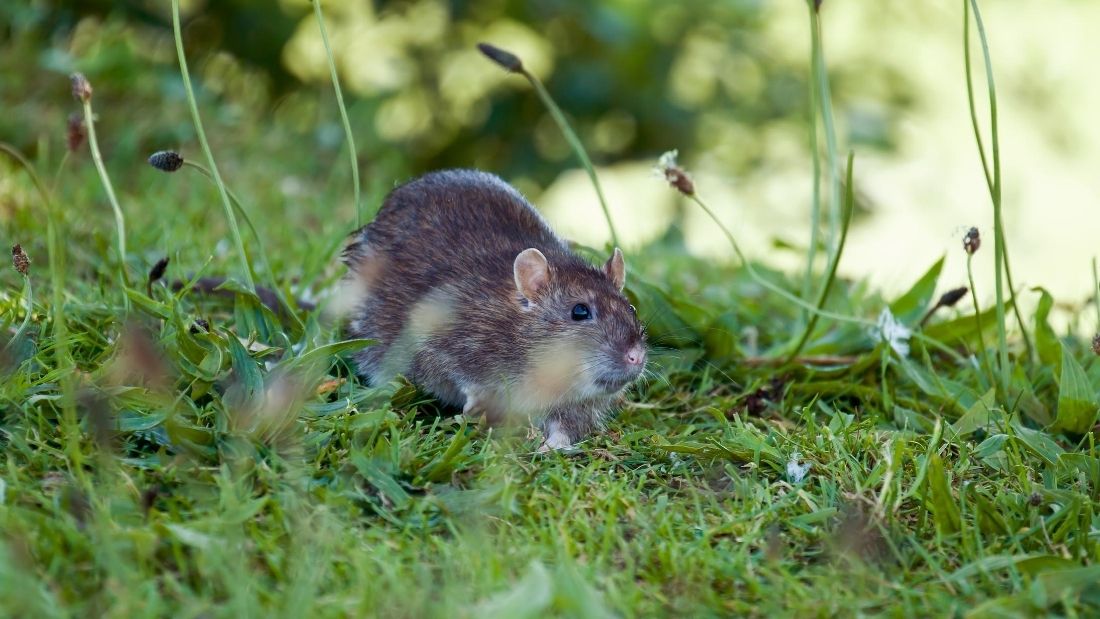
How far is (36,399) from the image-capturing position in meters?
2.92

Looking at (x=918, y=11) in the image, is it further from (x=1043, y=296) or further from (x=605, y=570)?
(x=605, y=570)

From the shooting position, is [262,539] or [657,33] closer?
[262,539]

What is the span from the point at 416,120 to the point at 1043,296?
Result: 4462mm

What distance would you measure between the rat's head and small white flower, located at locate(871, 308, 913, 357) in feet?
2.93

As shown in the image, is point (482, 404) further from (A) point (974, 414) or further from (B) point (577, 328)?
(A) point (974, 414)

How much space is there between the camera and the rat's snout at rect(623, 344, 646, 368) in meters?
3.35

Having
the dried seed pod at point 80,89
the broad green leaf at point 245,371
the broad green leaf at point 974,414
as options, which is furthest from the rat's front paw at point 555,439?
the dried seed pod at point 80,89

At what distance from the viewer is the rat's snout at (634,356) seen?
3.35 meters

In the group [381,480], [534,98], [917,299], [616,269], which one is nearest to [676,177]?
[616,269]

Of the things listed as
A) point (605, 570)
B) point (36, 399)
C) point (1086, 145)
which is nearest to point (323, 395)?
point (36, 399)

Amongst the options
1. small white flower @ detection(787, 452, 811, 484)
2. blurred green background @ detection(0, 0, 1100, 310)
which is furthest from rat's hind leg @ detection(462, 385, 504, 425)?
blurred green background @ detection(0, 0, 1100, 310)

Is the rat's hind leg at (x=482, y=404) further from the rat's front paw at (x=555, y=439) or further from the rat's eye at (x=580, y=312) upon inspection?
the rat's eye at (x=580, y=312)

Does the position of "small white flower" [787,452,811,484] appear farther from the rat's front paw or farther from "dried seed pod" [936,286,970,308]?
"dried seed pod" [936,286,970,308]

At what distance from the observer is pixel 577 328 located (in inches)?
137
